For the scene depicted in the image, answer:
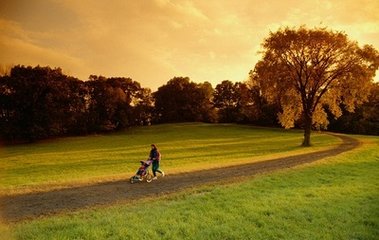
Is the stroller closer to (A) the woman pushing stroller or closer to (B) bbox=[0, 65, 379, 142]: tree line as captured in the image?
(A) the woman pushing stroller


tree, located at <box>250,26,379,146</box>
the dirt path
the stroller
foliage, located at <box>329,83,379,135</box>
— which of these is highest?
tree, located at <box>250,26,379,146</box>

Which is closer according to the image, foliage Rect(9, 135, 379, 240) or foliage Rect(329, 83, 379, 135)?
foliage Rect(9, 135, 379, 240)

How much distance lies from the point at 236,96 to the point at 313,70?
243 ft

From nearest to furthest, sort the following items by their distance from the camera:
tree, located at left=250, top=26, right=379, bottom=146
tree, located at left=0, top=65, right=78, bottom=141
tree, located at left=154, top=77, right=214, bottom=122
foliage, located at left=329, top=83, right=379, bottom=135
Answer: tree, located at left=250, top=26, right=379, bottom=146, tree, located at left=0, top=65, right=78, bottom=141, foliage, located at left=329, top=83, right=379, bottom=135, tree, located at left=154, top=77, right=214, bottom=122

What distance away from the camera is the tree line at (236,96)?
135ft

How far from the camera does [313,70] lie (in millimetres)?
42625

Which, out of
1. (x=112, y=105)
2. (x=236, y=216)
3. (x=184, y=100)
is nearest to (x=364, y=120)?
(x=184, y=100)

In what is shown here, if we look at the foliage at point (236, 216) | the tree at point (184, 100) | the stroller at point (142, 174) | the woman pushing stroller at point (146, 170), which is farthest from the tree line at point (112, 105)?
the foliage at point (236, 216)

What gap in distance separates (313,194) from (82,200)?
11677mm

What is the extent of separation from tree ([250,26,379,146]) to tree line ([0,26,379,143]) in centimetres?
12

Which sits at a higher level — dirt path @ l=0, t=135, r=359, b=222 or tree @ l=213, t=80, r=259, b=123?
tree @ l=213, t=80, r=259, b=123

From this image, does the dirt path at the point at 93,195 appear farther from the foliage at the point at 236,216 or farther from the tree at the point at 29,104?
the tree at the point at 29,104

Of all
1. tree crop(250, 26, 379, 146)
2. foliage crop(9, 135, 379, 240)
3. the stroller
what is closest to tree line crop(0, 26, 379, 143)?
A: tree crop(250, 26, 379, 146)

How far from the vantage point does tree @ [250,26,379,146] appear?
40.3 metres
